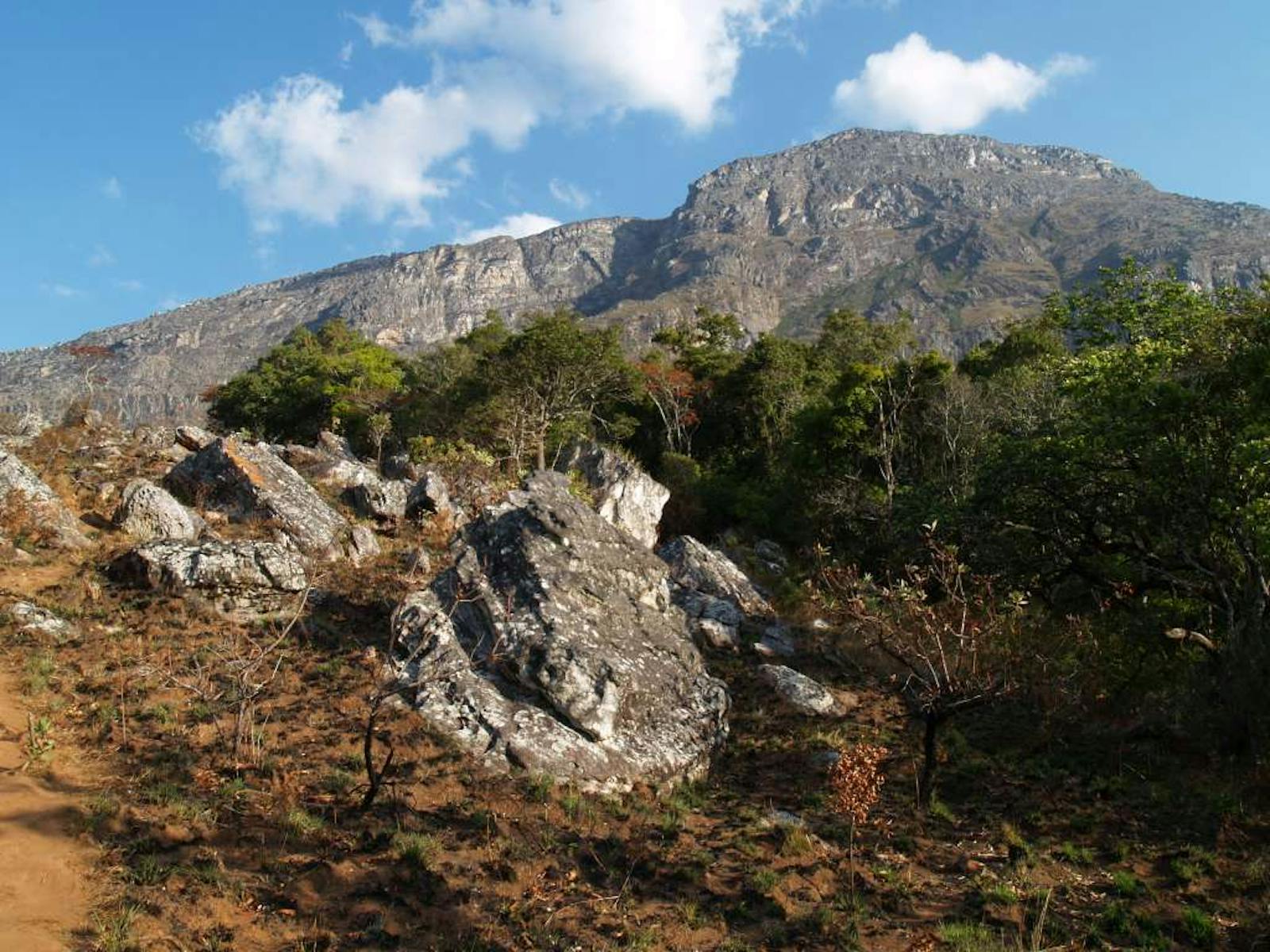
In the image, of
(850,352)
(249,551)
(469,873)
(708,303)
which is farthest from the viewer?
(708,303)

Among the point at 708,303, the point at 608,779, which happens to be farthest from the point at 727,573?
the point at 708,303

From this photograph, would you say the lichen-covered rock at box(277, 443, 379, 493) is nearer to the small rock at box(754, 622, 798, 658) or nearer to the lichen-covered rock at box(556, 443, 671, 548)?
the lichen-covered rock at box(556, 443, 671, 548)

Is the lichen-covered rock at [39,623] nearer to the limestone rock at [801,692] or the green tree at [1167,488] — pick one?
the limestone rock at [801,692]

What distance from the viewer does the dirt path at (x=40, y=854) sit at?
614 centimetres

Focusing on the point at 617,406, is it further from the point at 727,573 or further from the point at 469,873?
the point at 469,873

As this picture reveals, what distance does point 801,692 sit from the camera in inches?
538

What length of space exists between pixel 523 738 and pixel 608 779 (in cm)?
130

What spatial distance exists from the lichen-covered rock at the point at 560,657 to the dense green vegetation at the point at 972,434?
4.95m

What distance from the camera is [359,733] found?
10.5m

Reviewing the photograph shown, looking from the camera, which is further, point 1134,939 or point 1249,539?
point 1249,539

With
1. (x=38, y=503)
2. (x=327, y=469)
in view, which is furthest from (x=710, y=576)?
(x=38, y=503)

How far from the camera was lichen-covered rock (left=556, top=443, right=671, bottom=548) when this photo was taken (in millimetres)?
25562

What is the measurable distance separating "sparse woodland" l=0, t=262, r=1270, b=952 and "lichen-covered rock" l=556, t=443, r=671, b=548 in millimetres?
6580

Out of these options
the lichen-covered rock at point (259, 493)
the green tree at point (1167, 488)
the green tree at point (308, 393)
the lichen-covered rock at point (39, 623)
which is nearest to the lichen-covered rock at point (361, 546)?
the lichen-covered rock at point (259, 493)
